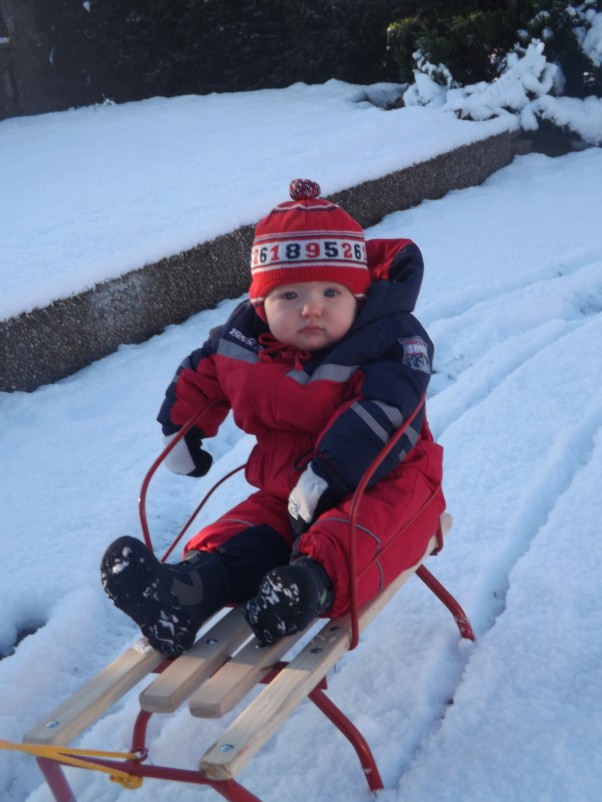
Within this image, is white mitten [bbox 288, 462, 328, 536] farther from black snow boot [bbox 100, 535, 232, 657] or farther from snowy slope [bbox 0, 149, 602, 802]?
snowy slope [bbox 0, 149, 602, 802]

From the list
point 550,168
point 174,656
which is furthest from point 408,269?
point 550,168

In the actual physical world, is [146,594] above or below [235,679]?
above

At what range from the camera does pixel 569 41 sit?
7.88 m

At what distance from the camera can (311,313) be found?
2.32 m

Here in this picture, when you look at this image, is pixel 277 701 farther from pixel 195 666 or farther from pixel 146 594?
pixel 146 594

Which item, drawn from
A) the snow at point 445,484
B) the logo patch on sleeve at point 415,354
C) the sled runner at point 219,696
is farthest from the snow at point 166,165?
the sled runner at point 219,696

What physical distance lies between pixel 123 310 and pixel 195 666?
2.79 m

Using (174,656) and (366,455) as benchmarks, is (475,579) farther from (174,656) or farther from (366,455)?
(174,656)

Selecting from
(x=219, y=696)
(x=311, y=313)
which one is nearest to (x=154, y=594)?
(x=219, y=696)

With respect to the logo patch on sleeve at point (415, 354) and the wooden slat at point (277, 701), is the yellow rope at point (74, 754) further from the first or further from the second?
the logo patch on sleeve at point (415, 354)

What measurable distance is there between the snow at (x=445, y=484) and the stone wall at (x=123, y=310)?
0.08 m

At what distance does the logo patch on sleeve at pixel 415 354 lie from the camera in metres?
2.27

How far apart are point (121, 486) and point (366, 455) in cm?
149

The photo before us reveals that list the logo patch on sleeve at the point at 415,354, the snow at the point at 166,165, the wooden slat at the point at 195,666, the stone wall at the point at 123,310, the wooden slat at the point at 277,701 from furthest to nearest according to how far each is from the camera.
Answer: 1. the snow at the point at 166,165
2. the stone wall at the point at 123,310
3. the logo patch on sleeve at the point at 415,354
4. the wooden slat at the point at 195,666
5. the wooden slat at the point at 277,701
